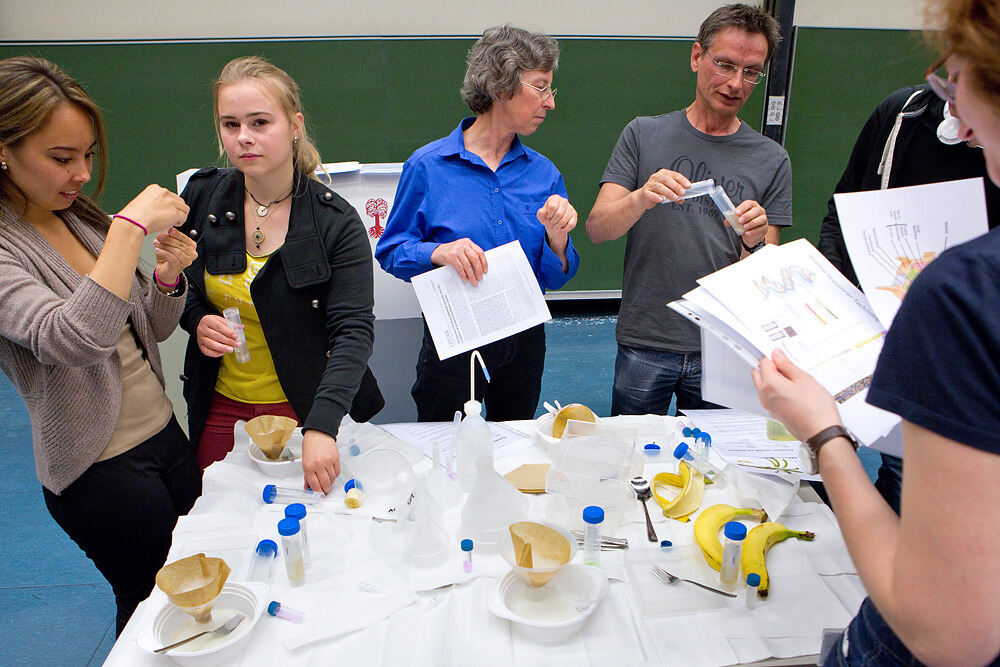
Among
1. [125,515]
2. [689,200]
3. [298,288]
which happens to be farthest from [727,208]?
[125,515]

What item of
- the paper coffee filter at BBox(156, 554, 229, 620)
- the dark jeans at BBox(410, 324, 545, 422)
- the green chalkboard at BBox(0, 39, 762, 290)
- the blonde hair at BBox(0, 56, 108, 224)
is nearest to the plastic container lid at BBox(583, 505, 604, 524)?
the paper coffee filter at BBox(156, 554, 229, 620)

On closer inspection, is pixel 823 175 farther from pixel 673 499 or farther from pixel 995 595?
pixel 995 595

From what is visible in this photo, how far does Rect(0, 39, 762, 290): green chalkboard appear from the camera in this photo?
12.9 ft

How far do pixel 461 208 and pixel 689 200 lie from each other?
0.71 meters

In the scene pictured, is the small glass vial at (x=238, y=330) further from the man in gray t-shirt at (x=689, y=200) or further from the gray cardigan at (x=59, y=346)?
the man in gray t-shirt at (x=689, y=200)

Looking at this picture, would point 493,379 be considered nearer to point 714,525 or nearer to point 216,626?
point 714,525

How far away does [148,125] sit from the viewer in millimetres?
4020

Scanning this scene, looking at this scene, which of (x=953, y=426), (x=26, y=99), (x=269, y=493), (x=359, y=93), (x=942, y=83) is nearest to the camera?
(x=953, y=426)

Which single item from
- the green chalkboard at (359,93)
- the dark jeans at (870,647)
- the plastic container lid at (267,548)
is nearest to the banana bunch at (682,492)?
the dark jeans at (870,647)

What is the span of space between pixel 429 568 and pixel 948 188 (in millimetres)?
1080

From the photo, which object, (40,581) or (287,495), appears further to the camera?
(40,581)

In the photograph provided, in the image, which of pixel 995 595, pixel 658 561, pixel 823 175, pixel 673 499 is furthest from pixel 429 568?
pixel 823 175

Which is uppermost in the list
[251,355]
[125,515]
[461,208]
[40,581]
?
[461,208]

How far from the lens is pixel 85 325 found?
1128 mm
